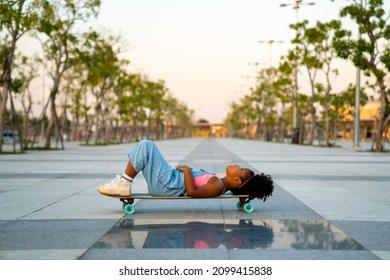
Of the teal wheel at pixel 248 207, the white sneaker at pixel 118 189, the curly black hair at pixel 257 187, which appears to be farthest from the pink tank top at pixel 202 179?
the white sneaker at pixel 118 189

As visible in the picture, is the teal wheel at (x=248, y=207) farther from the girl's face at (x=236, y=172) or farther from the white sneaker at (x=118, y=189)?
the white sneaker at (x=118, y=189)

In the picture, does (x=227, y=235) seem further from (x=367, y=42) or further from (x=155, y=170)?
(x=367, y=42)

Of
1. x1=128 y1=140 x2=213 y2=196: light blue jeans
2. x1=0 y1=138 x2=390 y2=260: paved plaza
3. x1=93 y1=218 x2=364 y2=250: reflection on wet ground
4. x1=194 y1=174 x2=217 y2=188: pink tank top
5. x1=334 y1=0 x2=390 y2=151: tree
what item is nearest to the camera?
x1=0 y1=138 x2=390 y2=260: paved plaza

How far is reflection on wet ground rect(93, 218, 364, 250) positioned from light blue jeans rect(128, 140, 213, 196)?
1.49 ft

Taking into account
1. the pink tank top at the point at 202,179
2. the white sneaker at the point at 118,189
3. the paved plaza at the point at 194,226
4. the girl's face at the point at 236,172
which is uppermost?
the girl's face at the point at 236,172

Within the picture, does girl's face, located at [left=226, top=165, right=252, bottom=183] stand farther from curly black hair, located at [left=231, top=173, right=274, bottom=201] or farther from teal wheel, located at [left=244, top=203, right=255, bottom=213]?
teal wheel, located at [left=244, top=203, right=255, bottom=213]

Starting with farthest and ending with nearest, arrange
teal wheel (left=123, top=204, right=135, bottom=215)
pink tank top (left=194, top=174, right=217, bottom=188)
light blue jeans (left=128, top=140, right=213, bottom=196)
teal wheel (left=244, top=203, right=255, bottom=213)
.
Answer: teal wheel (left=244, top=203, right=255, bottom=213) < teal wheel (left=123, top=204, right=135, bottom=215) < pink tank top (left=194, top=174, right=217, bottom=188) < light blue jeans (left=128, top=140, right=213, bottom=196)

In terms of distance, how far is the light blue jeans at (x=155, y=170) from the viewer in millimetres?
6559

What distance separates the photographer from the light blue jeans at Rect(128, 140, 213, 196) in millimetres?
6559

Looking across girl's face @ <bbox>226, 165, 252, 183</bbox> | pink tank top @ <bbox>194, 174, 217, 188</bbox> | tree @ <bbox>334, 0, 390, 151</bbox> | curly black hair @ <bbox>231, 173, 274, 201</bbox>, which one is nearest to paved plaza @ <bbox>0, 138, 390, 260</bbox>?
curly black hair @ <bbox>231, 173, 274, 201</bbox>

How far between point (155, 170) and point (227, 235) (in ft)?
5.08

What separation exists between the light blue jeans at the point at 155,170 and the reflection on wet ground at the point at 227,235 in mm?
454

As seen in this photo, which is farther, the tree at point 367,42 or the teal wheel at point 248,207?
the tree at point 367,42
